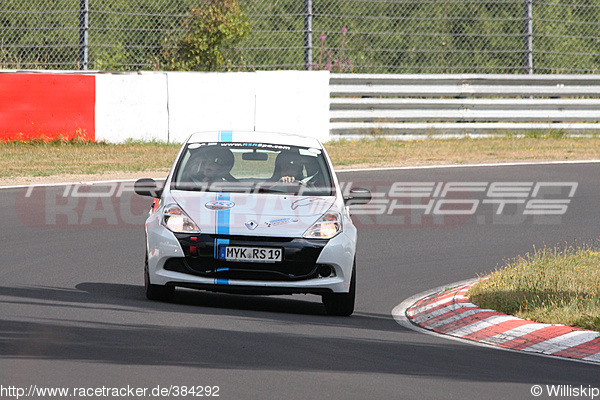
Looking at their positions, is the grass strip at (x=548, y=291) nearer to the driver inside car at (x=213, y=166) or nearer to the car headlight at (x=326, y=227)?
the car headlight at (x=326, y=227)

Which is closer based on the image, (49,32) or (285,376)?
(285,376)

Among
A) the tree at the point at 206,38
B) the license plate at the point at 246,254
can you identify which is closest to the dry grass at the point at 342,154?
the tree at the point at 206,38

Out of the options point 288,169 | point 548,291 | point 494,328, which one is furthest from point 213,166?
point 548,291

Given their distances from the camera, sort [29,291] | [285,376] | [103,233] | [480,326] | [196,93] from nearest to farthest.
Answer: [285,376] → [480,326] → [29,291] → [103,233] → [196,93]

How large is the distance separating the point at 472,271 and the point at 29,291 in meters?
4.59

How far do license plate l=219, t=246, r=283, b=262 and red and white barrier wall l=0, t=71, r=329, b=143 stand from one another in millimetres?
13302

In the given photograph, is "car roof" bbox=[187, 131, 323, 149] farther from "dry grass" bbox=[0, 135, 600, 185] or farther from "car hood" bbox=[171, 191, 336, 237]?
"dry grass" bbox=[0, 135, 600, 185]

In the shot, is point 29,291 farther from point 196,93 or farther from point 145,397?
point 196,93

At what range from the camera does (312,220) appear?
28.6ft

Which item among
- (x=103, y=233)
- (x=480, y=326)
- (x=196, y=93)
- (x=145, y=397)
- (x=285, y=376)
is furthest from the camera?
(x=196, y=93)

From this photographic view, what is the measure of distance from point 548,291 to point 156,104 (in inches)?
553

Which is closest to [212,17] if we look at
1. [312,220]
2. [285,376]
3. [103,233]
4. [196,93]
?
[196,93]

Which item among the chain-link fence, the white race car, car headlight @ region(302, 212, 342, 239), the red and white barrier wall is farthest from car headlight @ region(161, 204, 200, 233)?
the chain-link fence

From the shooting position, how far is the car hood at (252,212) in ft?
27.9
